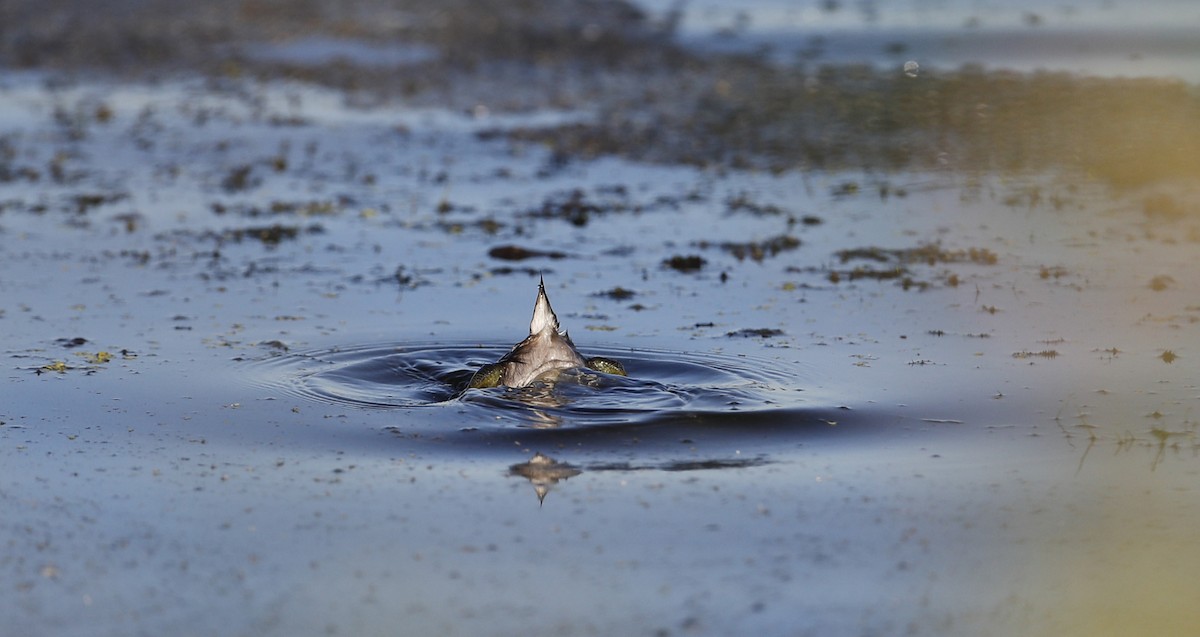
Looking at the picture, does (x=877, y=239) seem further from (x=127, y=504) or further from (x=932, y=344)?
(x=127, y=504)

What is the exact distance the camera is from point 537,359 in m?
6.52

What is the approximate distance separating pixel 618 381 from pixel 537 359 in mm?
371

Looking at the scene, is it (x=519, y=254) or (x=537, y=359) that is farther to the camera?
(x=519, y=254)

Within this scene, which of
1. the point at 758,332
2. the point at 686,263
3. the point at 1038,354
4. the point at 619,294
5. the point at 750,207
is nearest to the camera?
the point at 1038,354

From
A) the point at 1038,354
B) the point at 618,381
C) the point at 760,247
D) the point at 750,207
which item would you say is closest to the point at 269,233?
the point at 760,247

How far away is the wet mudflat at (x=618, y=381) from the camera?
14.9ft

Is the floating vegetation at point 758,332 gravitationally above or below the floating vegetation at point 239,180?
below

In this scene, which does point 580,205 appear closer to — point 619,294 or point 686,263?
point 686,263

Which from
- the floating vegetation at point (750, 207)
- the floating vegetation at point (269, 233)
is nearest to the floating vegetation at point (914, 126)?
the floating vegetation at point (750, 207)

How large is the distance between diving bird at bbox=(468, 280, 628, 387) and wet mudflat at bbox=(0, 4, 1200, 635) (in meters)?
0.11

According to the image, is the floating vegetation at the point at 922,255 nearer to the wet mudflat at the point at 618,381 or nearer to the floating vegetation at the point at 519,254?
the wet mudflat at the point at 618,381

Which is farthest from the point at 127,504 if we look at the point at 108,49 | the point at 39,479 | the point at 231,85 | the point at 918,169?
the point at 108,49

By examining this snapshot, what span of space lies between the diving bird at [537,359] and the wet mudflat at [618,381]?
11cm

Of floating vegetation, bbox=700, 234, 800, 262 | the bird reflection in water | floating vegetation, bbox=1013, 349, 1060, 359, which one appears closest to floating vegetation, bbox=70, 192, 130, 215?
floating vegetation, bbox=700, 234, 800, 262
